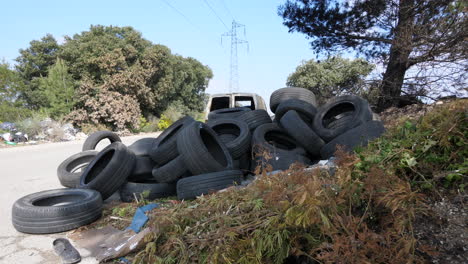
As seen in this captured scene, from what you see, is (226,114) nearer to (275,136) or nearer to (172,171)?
(275,136)

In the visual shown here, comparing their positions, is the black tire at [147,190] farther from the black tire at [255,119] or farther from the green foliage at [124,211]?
the black tire at [255,119]

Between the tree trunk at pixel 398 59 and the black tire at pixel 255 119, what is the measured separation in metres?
5.26

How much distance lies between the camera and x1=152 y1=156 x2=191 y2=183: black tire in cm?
456

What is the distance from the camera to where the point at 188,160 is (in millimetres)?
4363

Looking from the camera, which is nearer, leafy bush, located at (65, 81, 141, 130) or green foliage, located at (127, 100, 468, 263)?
green foliage, located at (127, 100, 468, 263)

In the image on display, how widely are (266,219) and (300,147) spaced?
372 centimetres

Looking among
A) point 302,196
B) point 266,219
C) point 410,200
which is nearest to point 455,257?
point 410,200

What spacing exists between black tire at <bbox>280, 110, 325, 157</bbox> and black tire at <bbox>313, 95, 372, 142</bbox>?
0.62 feet

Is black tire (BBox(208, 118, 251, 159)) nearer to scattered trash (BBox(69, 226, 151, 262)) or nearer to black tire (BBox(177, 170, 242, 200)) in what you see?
black tire (BBox(177, 170, 242, 200))

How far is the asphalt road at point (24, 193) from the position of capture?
9.43 ft

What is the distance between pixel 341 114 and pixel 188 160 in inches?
166

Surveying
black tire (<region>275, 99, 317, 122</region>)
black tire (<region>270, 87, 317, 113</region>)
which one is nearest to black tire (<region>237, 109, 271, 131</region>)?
black tire (<region>275, 99, 317, 122</region>)

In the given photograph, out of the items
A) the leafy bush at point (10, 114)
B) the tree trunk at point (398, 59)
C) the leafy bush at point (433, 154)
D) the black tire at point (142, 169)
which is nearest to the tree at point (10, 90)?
the leafy bush at point (10, 114)

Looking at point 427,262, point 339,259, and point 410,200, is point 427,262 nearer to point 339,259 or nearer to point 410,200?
point 410,200
